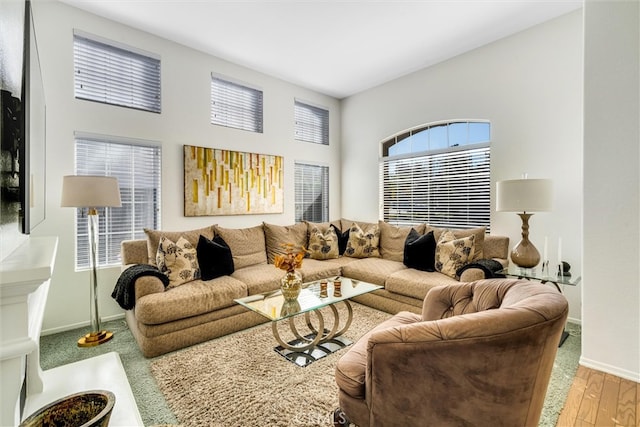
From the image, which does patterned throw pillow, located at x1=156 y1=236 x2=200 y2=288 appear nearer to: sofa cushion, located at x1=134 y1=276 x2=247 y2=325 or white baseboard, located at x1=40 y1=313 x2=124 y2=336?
sofa cushion, located at x1=134 y1=276 x2=247 y2=325

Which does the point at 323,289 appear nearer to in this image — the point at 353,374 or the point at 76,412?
the point at 353,374

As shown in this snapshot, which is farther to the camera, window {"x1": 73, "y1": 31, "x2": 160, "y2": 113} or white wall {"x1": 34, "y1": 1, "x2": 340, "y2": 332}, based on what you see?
window {"x1": 73, "y1": 31, "x2": 160, "y2": 113}

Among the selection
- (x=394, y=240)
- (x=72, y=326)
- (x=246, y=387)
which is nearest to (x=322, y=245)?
(x=394, y=240)

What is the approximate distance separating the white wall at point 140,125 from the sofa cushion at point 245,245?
0.50m

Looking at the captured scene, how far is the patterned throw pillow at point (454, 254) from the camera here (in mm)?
3109

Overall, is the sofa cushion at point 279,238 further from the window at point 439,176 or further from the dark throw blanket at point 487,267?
the dark throw blanket at point 487,267

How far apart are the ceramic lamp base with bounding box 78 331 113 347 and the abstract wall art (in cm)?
151

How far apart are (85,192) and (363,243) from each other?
124 inches

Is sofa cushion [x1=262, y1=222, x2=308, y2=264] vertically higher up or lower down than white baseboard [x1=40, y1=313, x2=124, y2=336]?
higher up

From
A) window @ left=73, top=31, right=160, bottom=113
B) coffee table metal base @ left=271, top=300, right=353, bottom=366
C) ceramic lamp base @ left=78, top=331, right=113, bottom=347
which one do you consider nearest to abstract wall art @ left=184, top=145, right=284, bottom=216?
window @ left=73, top=31, right=160, bottom=113

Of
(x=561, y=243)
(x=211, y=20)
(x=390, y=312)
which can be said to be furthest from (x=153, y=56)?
(x=561, y=243)

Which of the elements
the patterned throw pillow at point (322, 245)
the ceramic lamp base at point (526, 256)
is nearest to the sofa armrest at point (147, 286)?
the patterned throw pillow at point (322, 245)

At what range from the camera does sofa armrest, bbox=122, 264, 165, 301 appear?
2426 millimetres

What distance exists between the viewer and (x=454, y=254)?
10.3 ft
